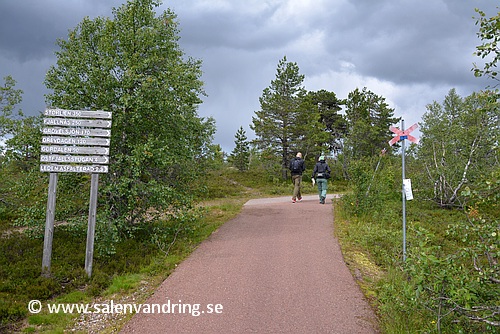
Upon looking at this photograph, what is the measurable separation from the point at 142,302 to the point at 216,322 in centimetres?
155

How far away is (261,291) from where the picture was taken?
6027mm

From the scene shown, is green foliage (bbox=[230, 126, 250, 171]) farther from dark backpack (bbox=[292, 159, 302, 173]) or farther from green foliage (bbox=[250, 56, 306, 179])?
dark backpack (bbox=[292, 159, 302, 173])

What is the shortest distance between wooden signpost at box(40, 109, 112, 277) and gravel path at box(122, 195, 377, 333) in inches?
102

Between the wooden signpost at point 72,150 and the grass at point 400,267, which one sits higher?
the wooden signpost at point 72,150

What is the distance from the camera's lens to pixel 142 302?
19.1ft

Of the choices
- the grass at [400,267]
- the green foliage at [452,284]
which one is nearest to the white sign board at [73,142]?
the grass at [400,267]

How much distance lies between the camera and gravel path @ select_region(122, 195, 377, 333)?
4.93 metres

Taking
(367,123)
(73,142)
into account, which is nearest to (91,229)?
(73,142)

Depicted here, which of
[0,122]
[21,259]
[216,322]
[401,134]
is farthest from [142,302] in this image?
[0,122]

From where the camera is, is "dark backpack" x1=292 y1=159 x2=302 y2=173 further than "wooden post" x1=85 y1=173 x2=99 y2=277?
Yes

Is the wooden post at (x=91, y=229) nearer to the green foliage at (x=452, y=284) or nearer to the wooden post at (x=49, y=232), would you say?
the wooden post at (x=49, y=232)

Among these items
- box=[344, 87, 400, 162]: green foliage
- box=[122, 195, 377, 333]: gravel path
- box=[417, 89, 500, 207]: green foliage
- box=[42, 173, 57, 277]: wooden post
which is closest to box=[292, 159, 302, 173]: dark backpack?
box=[122, 195, 377, 333]: gravel path

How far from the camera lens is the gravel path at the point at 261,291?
493 cm

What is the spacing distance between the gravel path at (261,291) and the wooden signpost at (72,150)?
102 inches
